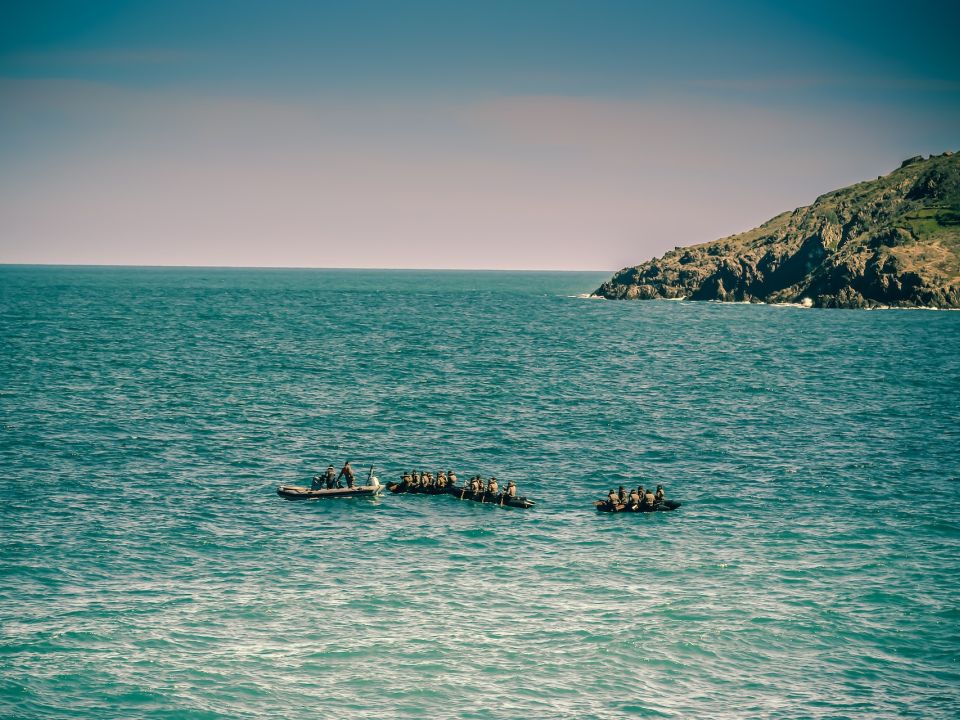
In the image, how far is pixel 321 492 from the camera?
5491cm

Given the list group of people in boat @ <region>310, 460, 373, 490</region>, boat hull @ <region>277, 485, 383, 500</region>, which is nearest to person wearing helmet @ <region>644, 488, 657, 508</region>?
boat hull @ <region>277, 485, 383, 500</region>

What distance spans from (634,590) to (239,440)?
39723 mm

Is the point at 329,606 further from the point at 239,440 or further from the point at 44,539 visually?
the point at 239,440

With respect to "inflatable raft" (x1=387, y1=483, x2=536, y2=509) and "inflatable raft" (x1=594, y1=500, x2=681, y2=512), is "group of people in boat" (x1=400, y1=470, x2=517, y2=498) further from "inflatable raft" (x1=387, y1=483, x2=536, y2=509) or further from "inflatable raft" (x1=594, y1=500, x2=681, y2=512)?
"inflatable raft" (x1=594, y1=500, x2=681, y2=512)

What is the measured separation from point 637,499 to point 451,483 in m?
11.5

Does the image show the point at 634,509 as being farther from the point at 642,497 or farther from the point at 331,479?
the point at 331,479

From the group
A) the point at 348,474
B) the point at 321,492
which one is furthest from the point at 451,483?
the point at 321,492

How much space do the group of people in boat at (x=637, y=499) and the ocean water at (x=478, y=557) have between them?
85cm

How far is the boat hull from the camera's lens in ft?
180

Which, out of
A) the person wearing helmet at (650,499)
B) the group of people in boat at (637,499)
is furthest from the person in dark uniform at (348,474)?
the person wearing helmet at (650,499)

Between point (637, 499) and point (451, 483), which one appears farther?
point (451, 483)

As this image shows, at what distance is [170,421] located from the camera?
254 ft

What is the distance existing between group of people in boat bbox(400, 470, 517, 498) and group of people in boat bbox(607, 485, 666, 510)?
5844 millimetres

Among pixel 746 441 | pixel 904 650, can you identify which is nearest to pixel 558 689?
pixel 904 650
